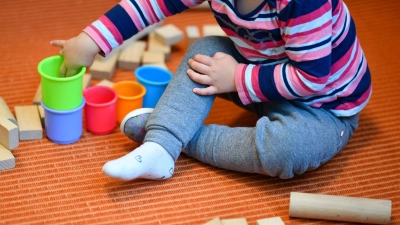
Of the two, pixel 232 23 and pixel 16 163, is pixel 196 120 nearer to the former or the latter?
pixel 232 23

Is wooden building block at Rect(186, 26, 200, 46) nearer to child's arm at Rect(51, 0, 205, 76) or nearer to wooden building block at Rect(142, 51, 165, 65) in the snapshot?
wooden building block at Rect(142, 51, 165, 65)

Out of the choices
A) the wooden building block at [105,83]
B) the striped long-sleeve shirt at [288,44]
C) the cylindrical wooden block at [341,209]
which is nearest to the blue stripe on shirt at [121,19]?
the striped long-sleeve shirt at [288,44]

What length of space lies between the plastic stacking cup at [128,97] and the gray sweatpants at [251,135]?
112 mm

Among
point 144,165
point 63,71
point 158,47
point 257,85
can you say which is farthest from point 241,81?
point 158,47

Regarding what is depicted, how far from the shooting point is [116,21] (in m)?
1.10

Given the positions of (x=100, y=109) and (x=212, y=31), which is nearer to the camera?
(x=100, y=109)

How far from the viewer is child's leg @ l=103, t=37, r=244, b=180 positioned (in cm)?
99

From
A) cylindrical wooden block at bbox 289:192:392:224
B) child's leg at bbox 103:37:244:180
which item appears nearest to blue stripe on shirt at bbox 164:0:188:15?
child's leg at bbox 103:37:244:180

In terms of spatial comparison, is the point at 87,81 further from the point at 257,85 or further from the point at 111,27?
the point at 257,85

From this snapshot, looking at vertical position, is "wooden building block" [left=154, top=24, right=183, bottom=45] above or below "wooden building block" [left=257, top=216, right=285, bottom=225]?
above

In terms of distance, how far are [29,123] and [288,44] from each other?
525 millimetres

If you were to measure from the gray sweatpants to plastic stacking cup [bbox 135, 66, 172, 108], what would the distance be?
11 centimetres

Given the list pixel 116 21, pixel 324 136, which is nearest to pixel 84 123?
pixel 116 21

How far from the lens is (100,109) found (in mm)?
1141
